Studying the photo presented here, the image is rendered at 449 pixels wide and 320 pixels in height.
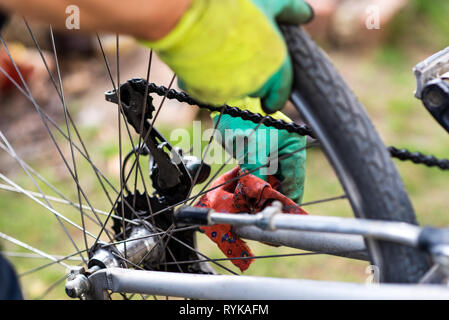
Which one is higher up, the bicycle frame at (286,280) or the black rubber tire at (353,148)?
the black rubber tire at (353,148)

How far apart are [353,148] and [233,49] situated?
0.59ft

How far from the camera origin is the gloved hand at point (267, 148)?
3.30ft

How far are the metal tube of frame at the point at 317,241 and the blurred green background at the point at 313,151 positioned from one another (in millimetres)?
934

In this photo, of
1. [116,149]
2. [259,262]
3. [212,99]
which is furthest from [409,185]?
[212,99]

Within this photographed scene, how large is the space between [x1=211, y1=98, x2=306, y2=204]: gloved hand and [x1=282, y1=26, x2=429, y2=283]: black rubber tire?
1.20 ft

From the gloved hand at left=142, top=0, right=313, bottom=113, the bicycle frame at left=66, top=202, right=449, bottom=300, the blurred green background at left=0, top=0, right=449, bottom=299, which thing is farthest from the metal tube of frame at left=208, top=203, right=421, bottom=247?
the blurred green background at left=0, top=0, right=449, bottom=299

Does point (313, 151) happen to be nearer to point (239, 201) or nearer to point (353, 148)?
point (239, 201)

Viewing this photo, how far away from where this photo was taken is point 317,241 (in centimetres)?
89

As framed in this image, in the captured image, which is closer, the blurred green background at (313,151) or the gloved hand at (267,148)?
the gloved hand at (267,148)

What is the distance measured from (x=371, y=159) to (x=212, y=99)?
0.64 ft

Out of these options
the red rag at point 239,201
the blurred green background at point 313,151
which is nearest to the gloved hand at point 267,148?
the red rag at point 239,201

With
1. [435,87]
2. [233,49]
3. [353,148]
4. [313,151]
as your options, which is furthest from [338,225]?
[313,151]

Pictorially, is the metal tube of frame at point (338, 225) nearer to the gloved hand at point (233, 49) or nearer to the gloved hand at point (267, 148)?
the gloved hand at point (233, 49)

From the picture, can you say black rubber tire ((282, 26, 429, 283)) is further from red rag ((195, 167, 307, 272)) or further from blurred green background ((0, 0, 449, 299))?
blurred green background ((0, 0, 449, 299))
